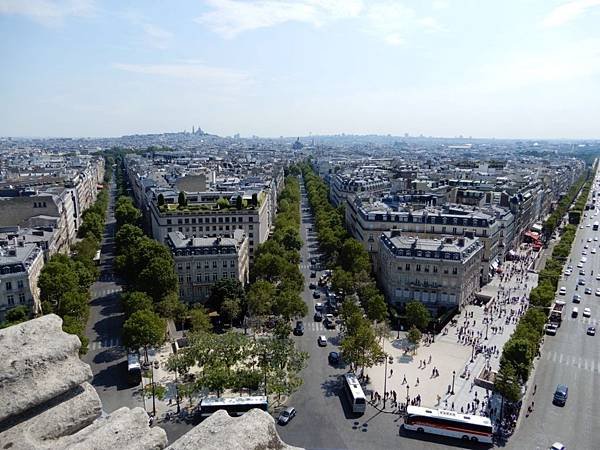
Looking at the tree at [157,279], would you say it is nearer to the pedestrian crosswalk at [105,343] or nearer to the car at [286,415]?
the pedestrian crosswalk at [105,343]

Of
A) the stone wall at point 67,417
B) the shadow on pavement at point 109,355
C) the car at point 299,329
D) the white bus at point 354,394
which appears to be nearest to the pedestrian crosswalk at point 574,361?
the white bus at point 354,394

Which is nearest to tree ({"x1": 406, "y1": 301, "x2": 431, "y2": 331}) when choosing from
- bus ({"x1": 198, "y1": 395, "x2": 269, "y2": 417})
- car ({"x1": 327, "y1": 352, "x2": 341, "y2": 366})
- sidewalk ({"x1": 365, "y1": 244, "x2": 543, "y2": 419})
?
sidewalk ({"x1": 365, "y1": 244, "x2": 543, "y2": 419})

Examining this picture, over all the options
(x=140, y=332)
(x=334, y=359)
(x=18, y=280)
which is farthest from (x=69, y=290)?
(x=334, y=359)

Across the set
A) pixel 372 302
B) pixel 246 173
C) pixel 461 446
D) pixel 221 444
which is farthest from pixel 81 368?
pixel 246 173

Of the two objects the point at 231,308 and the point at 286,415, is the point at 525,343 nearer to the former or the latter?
the point at 286,415

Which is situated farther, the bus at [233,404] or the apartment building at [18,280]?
the apartment building at [18,280]

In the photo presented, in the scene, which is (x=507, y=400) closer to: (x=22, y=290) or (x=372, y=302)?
(x=372, y=302)
